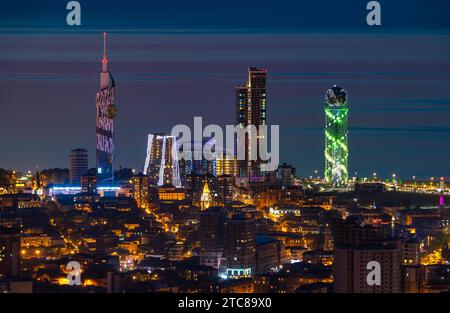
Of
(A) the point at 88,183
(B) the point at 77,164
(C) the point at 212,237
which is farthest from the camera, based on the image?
(B) the point at 77,164

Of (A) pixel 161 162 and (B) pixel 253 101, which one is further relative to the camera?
(B) pixel 253 101

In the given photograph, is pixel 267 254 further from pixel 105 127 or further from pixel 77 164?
pixel 105 127

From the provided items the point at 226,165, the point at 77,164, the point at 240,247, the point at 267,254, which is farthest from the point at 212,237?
the point at 226,165

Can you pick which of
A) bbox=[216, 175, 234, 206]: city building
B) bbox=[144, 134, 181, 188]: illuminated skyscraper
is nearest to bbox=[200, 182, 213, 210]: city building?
bbox=[216, 175, 234, 206]: city building

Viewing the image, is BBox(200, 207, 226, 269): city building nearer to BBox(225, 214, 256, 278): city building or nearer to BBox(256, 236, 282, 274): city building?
BBox(225, 214, 256, 278): city building
